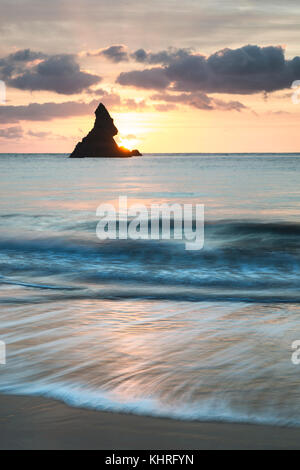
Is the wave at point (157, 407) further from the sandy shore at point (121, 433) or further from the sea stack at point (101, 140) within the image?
the sea stack at point (101, 140)

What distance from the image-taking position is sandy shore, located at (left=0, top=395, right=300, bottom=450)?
9.18ft

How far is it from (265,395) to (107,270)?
232 inches

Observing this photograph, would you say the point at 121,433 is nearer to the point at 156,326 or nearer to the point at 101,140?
the point at 156,326

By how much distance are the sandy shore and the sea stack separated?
480 ft

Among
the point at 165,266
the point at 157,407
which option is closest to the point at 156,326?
the point at 157,407

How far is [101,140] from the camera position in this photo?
149 metres

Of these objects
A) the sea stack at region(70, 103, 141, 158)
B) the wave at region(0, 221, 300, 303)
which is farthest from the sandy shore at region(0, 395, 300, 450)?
the sea stack at region(70, 103, 141, 158)

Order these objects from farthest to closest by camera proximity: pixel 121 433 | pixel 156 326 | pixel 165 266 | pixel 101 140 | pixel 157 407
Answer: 1. pixel 101 140
2. pixel 165 266
3. pixel 156 326
4. pixel 157 407
5. pixel 121 433

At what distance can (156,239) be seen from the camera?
41.4 ft

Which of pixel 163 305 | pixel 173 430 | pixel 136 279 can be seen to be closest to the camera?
pixel 173 430

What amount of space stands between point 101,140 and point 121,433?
149952 mm

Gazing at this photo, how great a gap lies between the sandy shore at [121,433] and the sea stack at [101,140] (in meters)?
146
